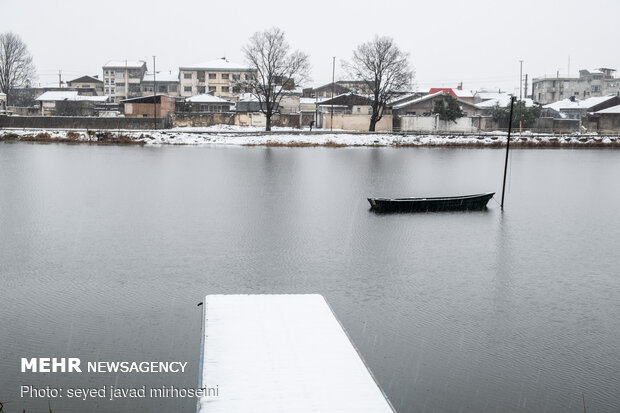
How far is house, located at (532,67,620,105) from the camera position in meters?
101

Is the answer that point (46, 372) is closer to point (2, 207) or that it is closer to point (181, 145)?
point (2, 207)

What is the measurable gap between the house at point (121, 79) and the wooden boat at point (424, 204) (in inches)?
2995

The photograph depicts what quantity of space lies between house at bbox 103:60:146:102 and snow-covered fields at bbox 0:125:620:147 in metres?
38.7

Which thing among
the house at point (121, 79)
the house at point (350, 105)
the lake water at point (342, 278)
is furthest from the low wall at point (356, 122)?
the house at point (121, 79)

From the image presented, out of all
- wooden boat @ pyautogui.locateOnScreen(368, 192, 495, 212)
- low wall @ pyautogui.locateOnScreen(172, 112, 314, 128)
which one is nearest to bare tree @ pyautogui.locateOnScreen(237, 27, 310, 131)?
low wall @ pyautogui.locateOnScreen(172, 112, 314, 128)

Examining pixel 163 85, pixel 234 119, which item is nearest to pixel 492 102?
pixel 234 119

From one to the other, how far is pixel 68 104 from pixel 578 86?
3118 inches

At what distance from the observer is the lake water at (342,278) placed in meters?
8.49

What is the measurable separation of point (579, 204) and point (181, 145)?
34.1m

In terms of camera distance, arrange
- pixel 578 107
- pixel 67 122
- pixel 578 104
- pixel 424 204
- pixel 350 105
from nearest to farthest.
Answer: pixel 424 204 < pixel 67 122 < pixel 350 105 < pixel 578 107 < pixel 578 104

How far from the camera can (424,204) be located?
72.4 ft

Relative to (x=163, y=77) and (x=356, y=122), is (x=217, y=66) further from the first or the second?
(x=356, y=122)

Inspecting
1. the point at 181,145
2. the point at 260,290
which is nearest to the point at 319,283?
the point at 260,290

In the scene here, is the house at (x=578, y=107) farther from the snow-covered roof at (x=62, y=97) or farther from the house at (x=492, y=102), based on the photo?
the snow-covered roof at (x=62, y=97)
